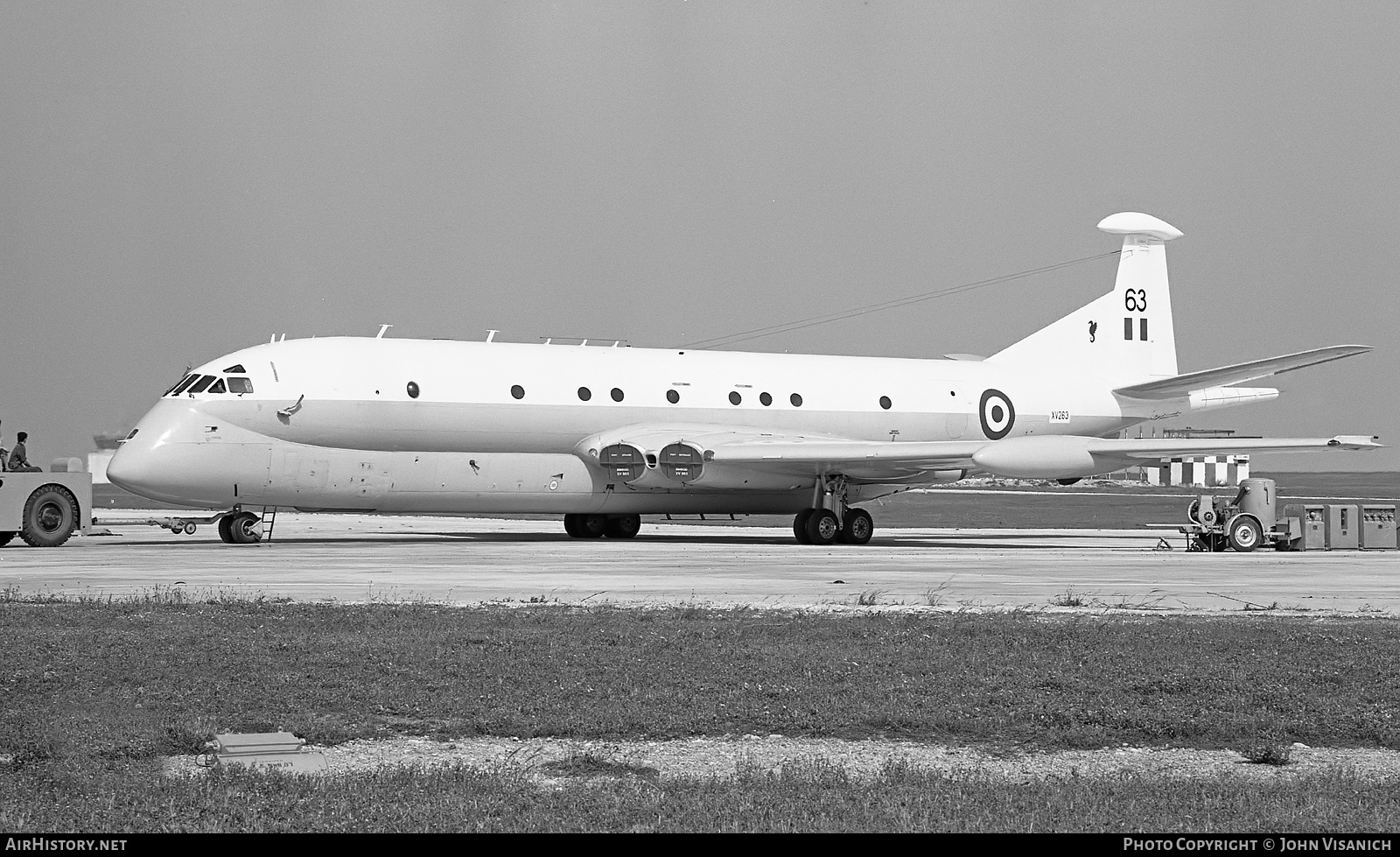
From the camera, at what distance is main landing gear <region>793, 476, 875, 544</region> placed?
32.6 metres

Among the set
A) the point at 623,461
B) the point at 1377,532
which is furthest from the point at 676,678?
the point at 1377,532

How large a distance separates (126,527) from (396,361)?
14.1 metres

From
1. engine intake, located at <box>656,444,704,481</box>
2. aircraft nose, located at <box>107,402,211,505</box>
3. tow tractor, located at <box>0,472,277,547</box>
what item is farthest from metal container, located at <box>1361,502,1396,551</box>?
tow tractor, located at <box>0,472,277,547</box>

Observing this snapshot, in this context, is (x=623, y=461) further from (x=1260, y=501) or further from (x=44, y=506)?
(x=1260, y=501)

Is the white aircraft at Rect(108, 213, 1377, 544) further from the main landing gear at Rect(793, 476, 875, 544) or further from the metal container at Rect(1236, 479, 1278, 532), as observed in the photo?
the metal container at Rect(1236, 479, 1278, 532)

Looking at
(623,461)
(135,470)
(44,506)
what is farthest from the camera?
(623,461)

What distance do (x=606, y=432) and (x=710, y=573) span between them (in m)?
10.8

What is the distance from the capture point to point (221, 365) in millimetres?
28906

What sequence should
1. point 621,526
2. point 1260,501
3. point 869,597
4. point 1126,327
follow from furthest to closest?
point 1126,327 → point 621,526 → point 1260,501 → point 869,597

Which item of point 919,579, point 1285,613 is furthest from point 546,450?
point 1285,613

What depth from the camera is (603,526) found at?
3491cm

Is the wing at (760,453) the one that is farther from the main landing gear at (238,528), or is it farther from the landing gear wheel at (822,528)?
the main landing gear at (238,528)

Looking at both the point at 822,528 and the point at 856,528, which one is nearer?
the point at 822,528
